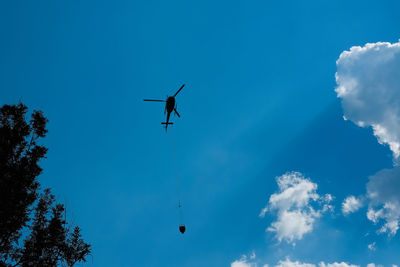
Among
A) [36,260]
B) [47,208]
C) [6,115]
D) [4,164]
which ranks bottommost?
[36,260]

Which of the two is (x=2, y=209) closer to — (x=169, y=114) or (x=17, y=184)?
(x=17, y=184)

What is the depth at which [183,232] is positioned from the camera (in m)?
15.9

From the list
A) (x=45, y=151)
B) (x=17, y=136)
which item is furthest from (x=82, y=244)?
(x=17, y=136)

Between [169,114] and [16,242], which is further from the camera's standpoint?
[169,114]

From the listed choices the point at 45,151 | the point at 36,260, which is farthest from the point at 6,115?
the point at 36,260

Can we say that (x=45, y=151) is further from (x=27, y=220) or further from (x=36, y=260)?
(x=36, y=260)

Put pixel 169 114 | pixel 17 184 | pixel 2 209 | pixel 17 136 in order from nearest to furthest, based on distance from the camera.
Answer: pixel 2 209 < pixel 17 184 < pixel 17 136 < pixel 169 114

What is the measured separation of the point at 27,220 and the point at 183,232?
9222mm

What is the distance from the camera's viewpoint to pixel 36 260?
1576 cm

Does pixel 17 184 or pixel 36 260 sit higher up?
pixel 17 184

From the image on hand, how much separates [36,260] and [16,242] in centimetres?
165

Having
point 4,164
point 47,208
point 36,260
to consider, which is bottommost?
point 36,260

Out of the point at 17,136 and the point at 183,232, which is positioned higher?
Answer: the point at 17,136

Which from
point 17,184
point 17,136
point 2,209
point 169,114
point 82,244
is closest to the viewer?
point 2,209
